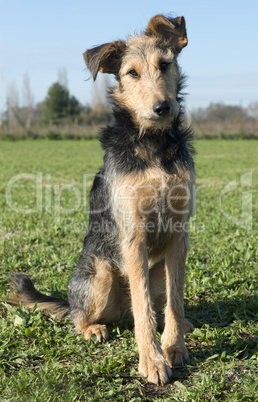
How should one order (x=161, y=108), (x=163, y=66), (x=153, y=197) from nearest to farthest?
(x=161, y=108)
(x=153, y=197)
(x=163, y=66)

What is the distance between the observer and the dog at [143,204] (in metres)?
3.20

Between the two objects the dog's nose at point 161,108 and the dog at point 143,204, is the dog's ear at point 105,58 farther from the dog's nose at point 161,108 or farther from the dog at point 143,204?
the dog's nose at point 161,108

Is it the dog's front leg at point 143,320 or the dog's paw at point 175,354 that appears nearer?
the dog's front leg at point 143,320

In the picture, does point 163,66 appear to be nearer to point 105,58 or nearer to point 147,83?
point 147,83

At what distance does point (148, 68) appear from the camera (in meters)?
3.33

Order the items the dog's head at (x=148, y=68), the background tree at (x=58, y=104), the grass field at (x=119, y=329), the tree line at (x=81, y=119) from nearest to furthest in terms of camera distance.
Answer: the grass field at (x=119, y=329) → the dog's head at (x=148, y=68) → the tree line at (x=81, y=119) → the background tree at (x=58, y=104)

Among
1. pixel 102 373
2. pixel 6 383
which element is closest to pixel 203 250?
pixel 102 373

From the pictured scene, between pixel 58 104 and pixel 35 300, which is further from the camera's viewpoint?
pixel 58 104

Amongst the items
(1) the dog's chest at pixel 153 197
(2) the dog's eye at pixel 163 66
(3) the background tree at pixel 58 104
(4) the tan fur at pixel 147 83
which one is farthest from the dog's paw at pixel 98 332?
(3) the background tree at pixel 58 104

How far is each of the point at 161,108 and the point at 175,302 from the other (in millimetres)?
1536

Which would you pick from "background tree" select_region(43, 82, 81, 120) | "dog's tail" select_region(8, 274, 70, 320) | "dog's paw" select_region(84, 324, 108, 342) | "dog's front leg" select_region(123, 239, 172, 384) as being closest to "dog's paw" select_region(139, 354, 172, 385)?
"dog's front leg" select_region(123, 239, 172, 384)

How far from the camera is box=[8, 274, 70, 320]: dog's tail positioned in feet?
12.9

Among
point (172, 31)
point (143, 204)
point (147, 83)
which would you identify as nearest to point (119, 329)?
point (143, 204)

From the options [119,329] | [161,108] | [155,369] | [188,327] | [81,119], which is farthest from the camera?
[81,119]
